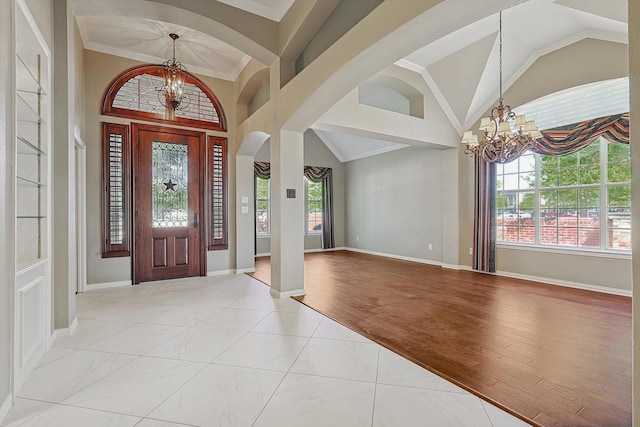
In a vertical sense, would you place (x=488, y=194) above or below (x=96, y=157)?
below

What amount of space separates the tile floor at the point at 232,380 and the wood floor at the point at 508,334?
28 cm

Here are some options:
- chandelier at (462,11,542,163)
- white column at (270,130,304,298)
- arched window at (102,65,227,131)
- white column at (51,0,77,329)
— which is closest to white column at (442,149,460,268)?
chandelier at (462,11,542,163)

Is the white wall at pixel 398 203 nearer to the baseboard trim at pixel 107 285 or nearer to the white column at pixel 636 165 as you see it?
the white column at pixel 636 165

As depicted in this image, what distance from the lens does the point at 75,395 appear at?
190 cm

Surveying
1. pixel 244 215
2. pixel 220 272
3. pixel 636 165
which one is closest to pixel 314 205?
pixel 244 215

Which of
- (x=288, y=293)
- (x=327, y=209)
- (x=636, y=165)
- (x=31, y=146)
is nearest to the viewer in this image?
(x=636, y=165)

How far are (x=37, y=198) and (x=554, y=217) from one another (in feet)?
22.3

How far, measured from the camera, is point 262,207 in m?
8.47

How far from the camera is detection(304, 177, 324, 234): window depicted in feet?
30.3

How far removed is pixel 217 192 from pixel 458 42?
4749 mm

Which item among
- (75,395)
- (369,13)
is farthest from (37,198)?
(369,13)

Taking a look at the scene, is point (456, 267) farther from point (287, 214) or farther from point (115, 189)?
point (115, 189)

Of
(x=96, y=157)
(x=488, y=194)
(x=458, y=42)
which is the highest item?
(x=458, y=42)

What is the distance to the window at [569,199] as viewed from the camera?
4.44 m
